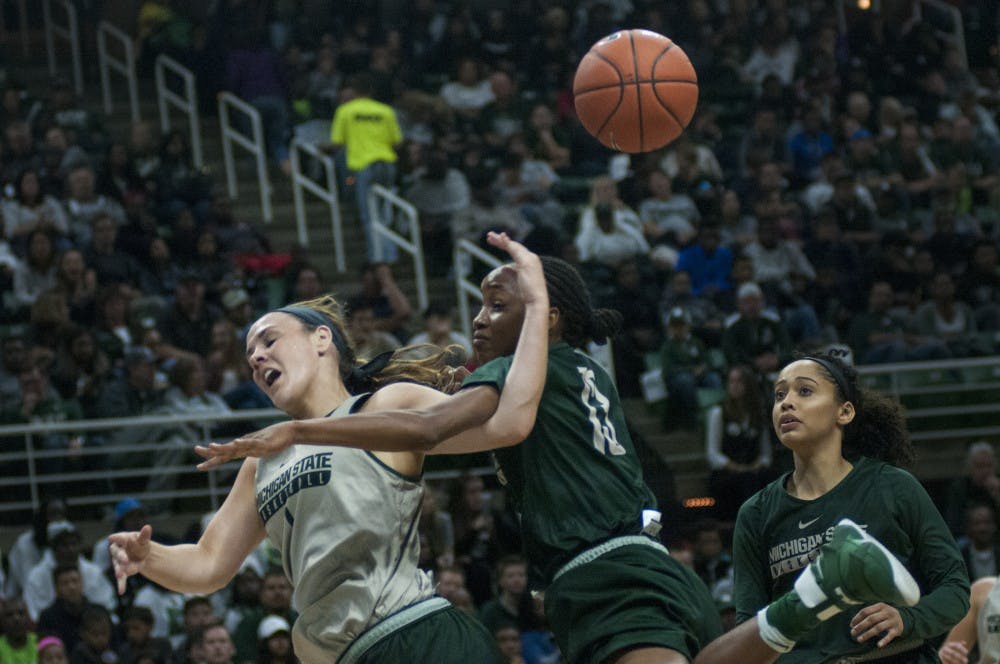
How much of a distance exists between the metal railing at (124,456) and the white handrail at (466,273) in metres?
2.13

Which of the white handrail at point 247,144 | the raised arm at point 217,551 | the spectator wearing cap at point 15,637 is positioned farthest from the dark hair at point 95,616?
the white handrail at point 247,144

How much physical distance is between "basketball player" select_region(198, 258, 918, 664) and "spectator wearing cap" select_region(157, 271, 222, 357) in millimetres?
7651

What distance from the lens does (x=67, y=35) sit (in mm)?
17109

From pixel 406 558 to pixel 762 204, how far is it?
10.7 metres

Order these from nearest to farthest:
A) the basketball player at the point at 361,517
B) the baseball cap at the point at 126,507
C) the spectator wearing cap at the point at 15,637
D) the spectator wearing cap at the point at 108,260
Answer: the basketball player at the point at 361,517 → the spectator wearing cap at the point at 15,637 → the baseball cap at the point at 126,507 → the spectator wearing cap at the point at 108,260

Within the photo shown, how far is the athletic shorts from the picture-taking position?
4316mm

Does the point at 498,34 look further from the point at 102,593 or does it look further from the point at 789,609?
the point at 789,609

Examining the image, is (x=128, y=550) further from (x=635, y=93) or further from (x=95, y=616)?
(x=95, y=616)

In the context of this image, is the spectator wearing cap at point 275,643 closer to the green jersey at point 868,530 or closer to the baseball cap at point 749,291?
the green jersey at point 868,530

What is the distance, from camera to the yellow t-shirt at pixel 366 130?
47.3 ft

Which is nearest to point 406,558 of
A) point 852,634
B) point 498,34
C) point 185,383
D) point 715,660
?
point 715,660

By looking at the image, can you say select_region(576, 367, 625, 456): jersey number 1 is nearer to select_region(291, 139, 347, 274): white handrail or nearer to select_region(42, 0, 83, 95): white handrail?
select_region(291, 139, 347, 274): white handrail

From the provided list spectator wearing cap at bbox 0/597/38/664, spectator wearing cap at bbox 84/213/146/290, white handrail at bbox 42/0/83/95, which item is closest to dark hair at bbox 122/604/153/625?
spectator wearing cap at bbox 0/597/38/664

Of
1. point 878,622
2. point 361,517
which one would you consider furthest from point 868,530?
point 361,517
